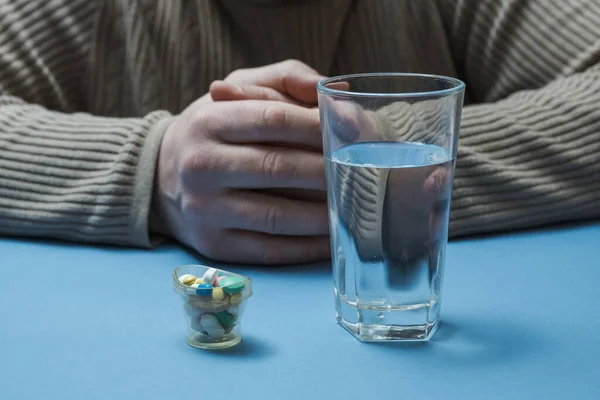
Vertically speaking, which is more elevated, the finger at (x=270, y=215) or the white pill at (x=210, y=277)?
the white pill at (x=210, y=277)

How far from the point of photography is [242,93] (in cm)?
82

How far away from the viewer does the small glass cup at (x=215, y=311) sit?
1.95 feet

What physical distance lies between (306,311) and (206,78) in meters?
0.62

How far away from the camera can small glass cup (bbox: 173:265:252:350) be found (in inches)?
A: 23.4

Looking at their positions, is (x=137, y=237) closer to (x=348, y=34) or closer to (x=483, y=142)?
(x=483, y=142)

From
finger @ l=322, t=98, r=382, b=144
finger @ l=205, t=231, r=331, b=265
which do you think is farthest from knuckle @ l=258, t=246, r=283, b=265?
finger @ l=322, t=98, r=382, b=144

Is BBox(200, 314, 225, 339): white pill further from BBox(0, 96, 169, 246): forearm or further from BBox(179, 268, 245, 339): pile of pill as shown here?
BBox(0, 96, 169, 246): forearm

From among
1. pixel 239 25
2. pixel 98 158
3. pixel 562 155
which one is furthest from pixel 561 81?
pixel 98 158

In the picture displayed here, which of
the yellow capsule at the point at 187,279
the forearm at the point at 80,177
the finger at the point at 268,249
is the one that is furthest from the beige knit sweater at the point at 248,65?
the yellow capsule at the point at 187,279

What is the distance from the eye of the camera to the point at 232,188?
0.78 meters

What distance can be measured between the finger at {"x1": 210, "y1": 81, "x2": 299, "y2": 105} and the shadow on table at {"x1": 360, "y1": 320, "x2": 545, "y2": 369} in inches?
12.9

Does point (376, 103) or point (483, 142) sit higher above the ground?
point (376, 103)

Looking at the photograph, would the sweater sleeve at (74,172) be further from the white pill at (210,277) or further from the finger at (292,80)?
the white pill at (210,277)

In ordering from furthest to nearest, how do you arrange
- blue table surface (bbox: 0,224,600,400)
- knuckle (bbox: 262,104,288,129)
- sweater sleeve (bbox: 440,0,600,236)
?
sweater sleeve (bbox: 440,0,600,236) < knuckle (bbox: 262,104,288,129) < blue table surface (bbox: 0,224,600,400)
